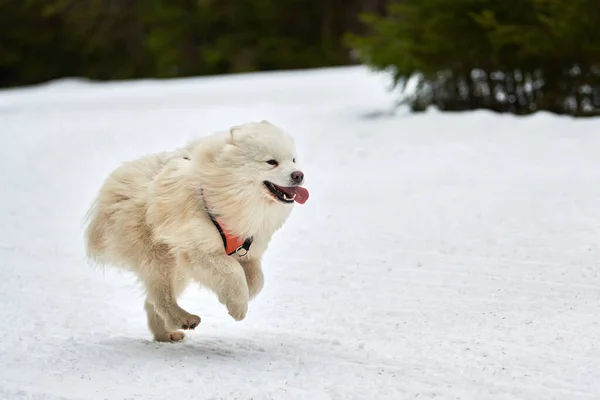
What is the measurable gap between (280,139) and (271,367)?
1.39m

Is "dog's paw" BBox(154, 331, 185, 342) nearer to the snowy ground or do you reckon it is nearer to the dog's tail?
the snowy ground

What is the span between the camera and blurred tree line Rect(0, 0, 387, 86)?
1109 inches

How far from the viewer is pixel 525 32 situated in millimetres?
12008

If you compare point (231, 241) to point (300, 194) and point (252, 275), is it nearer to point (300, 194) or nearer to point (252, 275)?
point (252, 275)

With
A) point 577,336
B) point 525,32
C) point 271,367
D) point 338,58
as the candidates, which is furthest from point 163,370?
point 338,58

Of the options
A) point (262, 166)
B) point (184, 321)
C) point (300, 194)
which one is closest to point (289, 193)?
point (300, 194)

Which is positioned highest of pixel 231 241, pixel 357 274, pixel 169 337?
pixel 231 241

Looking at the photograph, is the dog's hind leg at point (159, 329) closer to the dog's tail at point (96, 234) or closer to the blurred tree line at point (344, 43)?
the dog's tail at point (96, 234)

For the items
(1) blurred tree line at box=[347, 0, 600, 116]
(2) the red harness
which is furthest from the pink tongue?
(1) blurred tree line at box=[347, 0, 600, 116]

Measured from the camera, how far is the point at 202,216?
5746mm

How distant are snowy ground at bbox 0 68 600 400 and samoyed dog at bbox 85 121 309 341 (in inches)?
17.2

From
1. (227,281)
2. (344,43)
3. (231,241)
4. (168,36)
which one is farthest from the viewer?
(168,36)

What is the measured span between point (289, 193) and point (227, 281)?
66 cm

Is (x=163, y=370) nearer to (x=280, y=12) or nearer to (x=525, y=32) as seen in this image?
(x=525, y=32)
